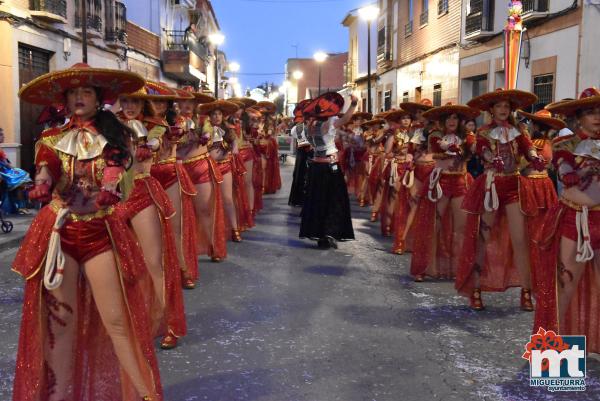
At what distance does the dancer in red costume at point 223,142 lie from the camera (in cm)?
899

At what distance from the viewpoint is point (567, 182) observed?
4637mm

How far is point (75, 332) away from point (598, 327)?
368 cm

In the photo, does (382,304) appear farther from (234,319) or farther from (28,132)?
(28,132)

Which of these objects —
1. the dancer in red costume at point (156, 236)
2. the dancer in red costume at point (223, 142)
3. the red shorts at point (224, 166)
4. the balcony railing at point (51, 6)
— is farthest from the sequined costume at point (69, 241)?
the balcony railing at point (51, 6)

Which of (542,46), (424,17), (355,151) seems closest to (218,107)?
(355,151)

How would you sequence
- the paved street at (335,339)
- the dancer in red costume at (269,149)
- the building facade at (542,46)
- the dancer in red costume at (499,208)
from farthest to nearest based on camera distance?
1. the dancer in red costume at (269,149)
2. the building facade at (542,46)
3. the dancer in red costume at (499,208)
4. the paved street at (335,339)

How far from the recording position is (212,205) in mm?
8359

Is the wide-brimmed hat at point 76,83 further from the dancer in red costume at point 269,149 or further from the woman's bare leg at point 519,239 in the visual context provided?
the dancer in red costume at point 269,149

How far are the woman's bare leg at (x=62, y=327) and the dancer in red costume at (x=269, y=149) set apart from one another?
10.9 metres

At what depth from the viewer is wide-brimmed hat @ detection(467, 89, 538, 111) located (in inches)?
236

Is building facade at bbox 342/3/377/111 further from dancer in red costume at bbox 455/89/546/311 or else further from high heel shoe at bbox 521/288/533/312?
high heel shoe at bbox 521/288/533/312

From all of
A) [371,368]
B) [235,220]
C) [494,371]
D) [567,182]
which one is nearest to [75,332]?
[371,368]

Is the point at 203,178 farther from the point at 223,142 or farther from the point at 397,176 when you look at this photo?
the point at 397,176

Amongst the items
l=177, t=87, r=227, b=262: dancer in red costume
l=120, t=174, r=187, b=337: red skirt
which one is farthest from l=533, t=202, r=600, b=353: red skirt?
l=177, t=87, r=227, b=262: dancer in red costume
